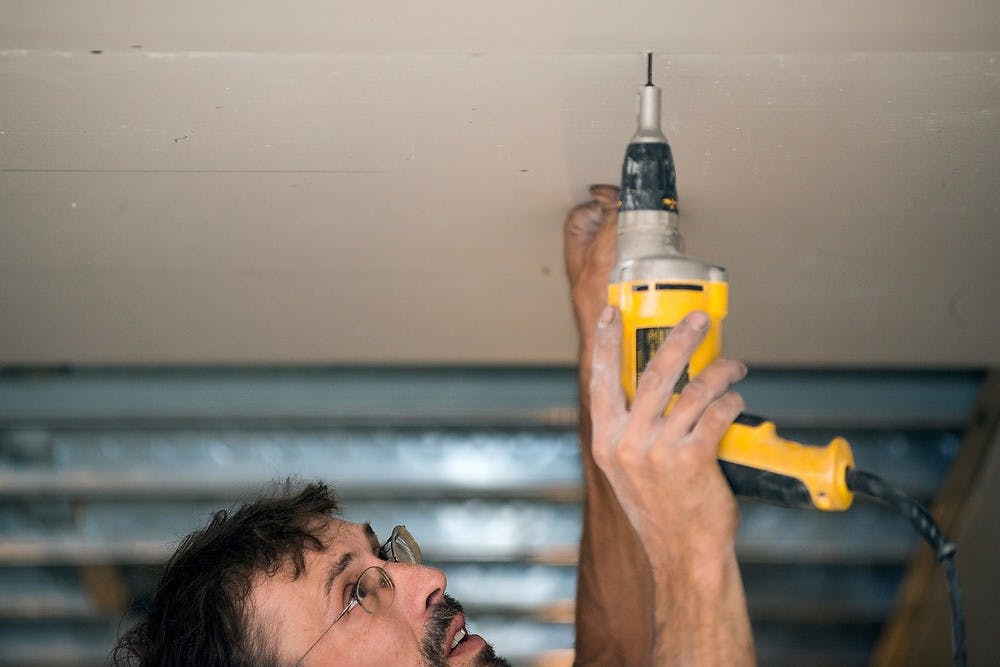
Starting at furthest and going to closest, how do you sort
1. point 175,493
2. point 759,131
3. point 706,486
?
1. point 175,493
2. point 759,131
3. point 706,486

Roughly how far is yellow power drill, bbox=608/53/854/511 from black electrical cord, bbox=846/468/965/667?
0.04 feet

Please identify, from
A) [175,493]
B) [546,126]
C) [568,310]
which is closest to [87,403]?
[175,493]

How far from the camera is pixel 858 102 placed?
3.48 ft

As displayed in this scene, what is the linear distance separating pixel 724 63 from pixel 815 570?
54.5 inches

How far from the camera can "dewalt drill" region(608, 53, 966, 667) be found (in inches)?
37.4

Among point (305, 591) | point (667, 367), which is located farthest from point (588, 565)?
point (667, 367)

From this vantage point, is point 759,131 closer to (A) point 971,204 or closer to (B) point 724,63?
(B) point 724,63

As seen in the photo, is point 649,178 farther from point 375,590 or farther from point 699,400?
point 375,590

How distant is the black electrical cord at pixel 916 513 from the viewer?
94 cm

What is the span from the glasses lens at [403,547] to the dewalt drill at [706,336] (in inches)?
27.6

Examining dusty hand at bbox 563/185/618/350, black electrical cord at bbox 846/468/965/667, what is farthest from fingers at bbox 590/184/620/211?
black electrical cord at bbox 846/468/965/667

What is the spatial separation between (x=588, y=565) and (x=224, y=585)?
592mm

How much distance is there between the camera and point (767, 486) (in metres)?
0.97

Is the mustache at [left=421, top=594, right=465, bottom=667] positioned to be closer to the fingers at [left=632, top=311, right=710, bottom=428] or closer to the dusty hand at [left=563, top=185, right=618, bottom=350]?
the dusty hand at [left=563, top=185, right=618, bottom=350]
